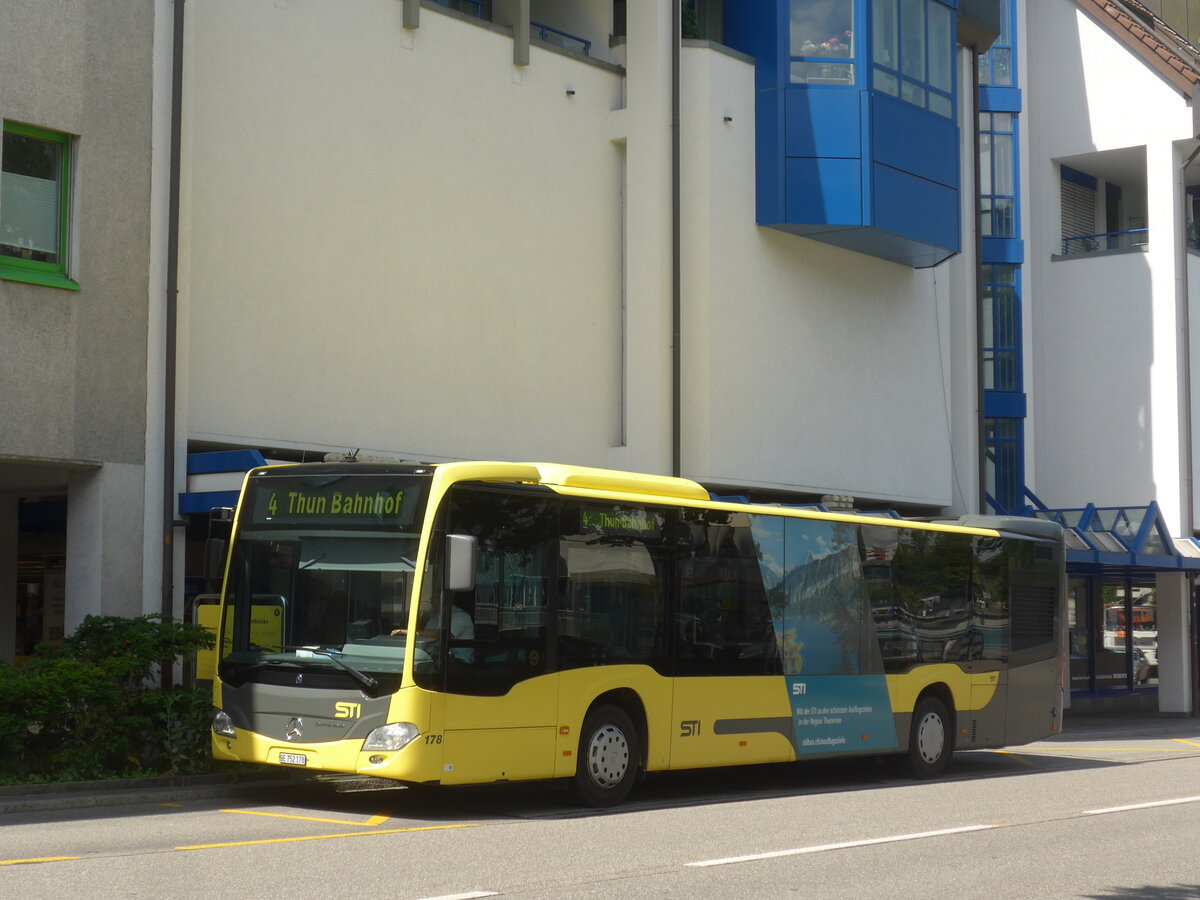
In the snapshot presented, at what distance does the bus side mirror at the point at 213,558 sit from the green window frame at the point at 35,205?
4.15m

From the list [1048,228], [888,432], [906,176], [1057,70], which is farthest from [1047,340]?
[906,176]

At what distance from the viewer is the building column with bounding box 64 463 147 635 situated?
1633 centimetres

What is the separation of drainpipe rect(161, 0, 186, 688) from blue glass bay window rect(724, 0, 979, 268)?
10219 mm

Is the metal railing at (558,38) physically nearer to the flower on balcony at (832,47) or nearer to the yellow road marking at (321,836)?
the flower on balcony at (832,47)

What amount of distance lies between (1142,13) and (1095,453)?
38.4 ft

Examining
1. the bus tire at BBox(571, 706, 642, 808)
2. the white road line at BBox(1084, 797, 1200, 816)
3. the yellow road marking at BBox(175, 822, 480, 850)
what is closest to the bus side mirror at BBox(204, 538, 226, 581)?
the yellow road marking at BBox(175, 822, 480, 850)

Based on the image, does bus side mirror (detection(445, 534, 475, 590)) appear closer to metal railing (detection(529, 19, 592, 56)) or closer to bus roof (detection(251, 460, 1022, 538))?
bus roof (detection(251, 460, 1022, 538))

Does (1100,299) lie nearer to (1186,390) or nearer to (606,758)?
(1186,390)

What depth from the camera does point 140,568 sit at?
54.6ft

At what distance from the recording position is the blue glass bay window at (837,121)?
2428 cm

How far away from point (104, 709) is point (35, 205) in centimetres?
541

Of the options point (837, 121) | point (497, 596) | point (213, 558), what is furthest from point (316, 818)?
point (837, 121)

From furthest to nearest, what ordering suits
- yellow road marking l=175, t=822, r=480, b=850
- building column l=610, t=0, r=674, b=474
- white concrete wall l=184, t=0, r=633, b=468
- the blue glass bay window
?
1. the blue glass bay window
2. building column l=610, t=0, r=674, b=474
3. white concrete wall l=184, t=0, r=633, b=468
4. yellow road marking l=175, t=822, r=480, b=850

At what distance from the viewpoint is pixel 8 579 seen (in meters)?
20.0
